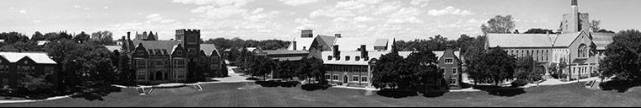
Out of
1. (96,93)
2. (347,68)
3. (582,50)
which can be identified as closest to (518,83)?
(347,68)

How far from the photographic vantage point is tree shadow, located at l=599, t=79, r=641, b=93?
74.9 m

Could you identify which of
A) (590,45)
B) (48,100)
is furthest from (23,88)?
(590,45)

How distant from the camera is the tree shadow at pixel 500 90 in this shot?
73.2m

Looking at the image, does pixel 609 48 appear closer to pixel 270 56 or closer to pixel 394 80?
pixel 394 80

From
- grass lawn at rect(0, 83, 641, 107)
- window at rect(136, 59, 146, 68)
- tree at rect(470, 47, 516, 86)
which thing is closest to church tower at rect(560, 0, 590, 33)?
grass lawn at rect(0, 83, 641, 107)

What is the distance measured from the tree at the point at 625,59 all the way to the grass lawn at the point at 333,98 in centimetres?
335

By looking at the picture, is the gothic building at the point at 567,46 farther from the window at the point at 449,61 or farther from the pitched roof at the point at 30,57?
the pitched roof at the point at 30,57

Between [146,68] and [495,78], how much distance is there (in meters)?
49.6

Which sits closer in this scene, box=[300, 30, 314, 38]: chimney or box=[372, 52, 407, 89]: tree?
box=[372, 52, 407, 89]: tree

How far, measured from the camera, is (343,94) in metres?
73.5

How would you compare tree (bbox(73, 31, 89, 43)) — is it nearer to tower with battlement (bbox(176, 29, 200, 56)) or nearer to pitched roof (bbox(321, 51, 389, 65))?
tower with battlement (bbox(176, 29, 200, 56))

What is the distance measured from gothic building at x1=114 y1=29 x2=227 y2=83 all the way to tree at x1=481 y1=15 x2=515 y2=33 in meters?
72.5

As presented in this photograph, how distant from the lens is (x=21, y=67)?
223 feet

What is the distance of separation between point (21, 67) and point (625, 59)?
252 ft
